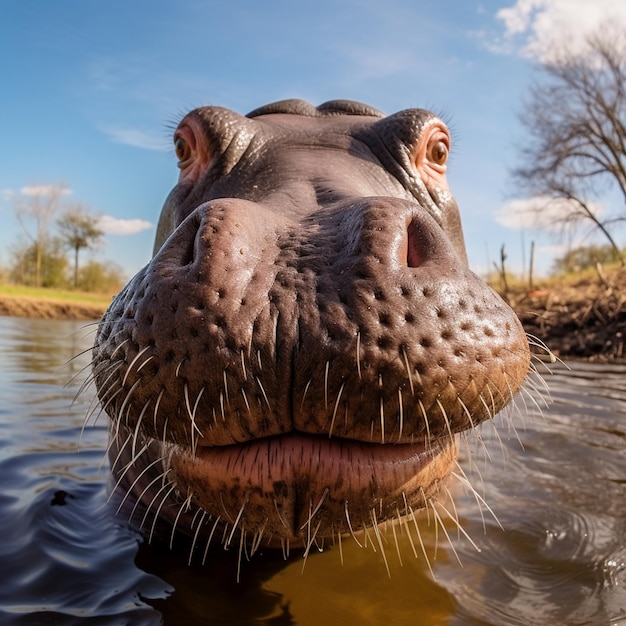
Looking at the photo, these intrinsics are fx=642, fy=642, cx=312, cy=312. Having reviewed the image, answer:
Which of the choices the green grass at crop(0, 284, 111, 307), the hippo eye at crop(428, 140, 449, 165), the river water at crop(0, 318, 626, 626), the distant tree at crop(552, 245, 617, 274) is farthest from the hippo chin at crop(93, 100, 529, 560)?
the distant tree at crop(552, 245, 617, 274)

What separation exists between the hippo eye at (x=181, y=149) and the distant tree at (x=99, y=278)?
126 feet

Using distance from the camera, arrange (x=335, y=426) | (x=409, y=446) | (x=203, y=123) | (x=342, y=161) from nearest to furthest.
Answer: (x=335, y=426), (x=409, y=446), (x=342, y=161), (x=203, y=123)

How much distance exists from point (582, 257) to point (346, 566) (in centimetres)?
3295

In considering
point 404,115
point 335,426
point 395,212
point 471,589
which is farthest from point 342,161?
point 471,589

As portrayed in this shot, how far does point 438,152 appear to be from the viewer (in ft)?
11.7

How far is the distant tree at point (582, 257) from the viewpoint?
30.0 meters

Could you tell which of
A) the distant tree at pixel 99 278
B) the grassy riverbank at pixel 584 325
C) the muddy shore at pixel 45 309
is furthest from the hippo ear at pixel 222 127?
the distant tree at pixel 99 278

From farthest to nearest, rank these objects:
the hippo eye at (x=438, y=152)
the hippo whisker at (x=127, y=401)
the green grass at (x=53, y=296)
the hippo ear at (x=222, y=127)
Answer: the green grass at (x=53, y=296)
the hippo eye at (x=438, y=152)
the hippo ear at (x=222, y=127)
the hippo whisker at (x=127, y=401)

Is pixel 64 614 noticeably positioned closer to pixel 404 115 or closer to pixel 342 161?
A: pixel 342 161

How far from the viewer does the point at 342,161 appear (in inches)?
124

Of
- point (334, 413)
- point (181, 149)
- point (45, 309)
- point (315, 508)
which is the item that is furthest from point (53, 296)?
point (334, 413)

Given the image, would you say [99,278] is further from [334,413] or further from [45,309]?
[334,413]

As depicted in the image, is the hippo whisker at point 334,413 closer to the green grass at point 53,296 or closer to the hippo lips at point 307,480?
the hippo lips at point 307,480

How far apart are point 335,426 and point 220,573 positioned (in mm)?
1239
